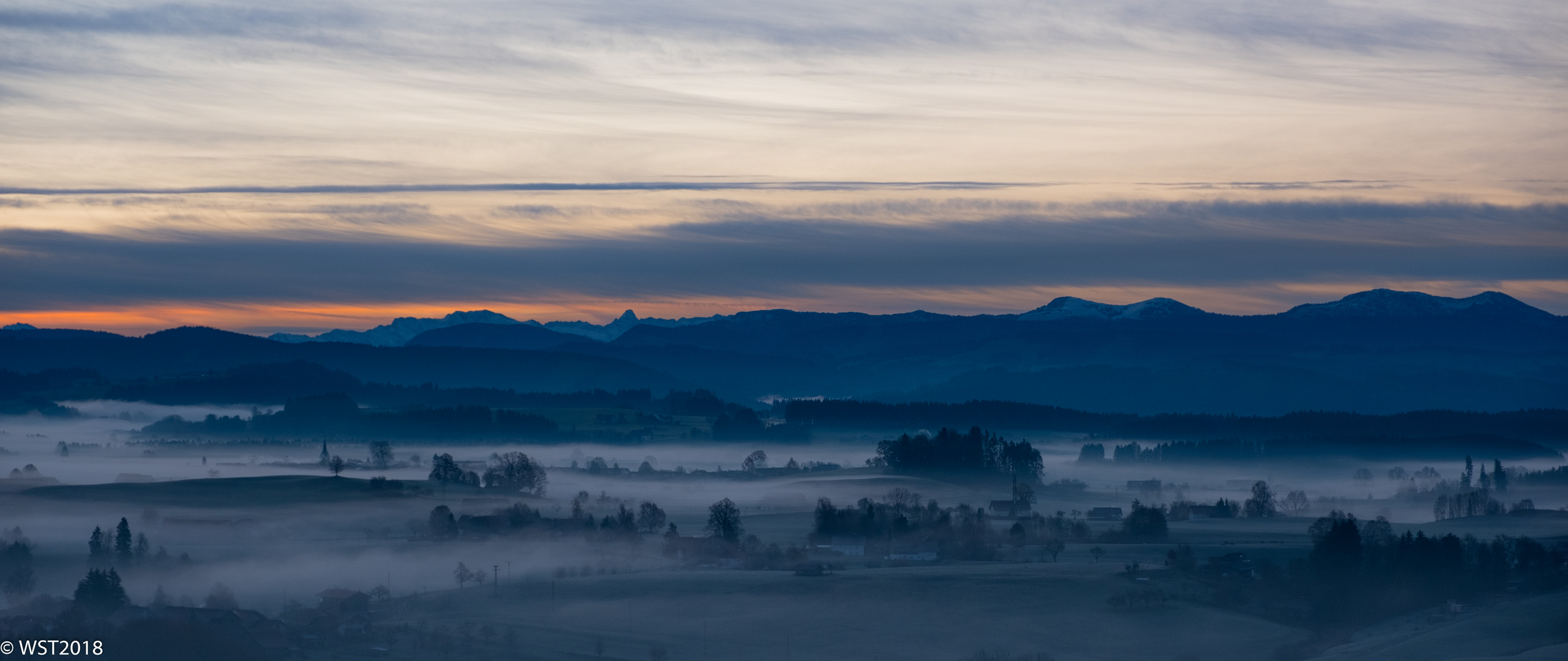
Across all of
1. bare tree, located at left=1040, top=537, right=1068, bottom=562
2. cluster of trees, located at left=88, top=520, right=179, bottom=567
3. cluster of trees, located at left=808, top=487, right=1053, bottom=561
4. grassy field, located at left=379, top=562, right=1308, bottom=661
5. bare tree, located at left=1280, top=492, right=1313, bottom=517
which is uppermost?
bare tree, located at left=1280, top=492, right=1313, bottom=517

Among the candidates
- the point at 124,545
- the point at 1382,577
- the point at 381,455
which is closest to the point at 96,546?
the point at 124,545

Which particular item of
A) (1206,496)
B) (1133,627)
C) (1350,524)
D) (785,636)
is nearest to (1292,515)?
(1206,496)

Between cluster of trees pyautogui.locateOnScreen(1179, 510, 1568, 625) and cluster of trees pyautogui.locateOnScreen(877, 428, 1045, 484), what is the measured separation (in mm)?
79448

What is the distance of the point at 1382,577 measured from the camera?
83500mm

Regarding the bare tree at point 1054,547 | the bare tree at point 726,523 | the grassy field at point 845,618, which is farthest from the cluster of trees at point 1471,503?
the bare tree at point 726,523

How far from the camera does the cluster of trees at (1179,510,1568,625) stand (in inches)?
3123

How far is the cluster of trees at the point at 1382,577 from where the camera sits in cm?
7931

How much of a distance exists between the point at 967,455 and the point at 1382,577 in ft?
291

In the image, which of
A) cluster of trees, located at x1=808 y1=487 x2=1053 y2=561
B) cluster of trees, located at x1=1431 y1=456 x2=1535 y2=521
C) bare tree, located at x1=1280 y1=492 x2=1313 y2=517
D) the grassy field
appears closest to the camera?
the grassy field

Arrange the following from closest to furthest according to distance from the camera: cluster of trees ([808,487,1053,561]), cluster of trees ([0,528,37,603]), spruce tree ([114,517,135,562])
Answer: cluster of trees ([0,528,37,603])
spruce tree ([114,517,135,562])
cluster of trees ([808,487,1053,561])

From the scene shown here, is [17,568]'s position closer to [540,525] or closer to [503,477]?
[540,525]

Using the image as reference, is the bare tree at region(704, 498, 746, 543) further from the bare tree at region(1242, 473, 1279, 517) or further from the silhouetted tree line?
the bare tree at region(1242, 473, 1279, 517)

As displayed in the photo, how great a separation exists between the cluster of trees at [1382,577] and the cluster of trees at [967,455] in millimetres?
79448

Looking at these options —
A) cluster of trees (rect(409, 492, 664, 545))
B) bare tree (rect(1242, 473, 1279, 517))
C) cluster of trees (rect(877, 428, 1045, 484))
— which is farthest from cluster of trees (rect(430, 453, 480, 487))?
bare tree (rect(1242, 473, 1279, 517))
